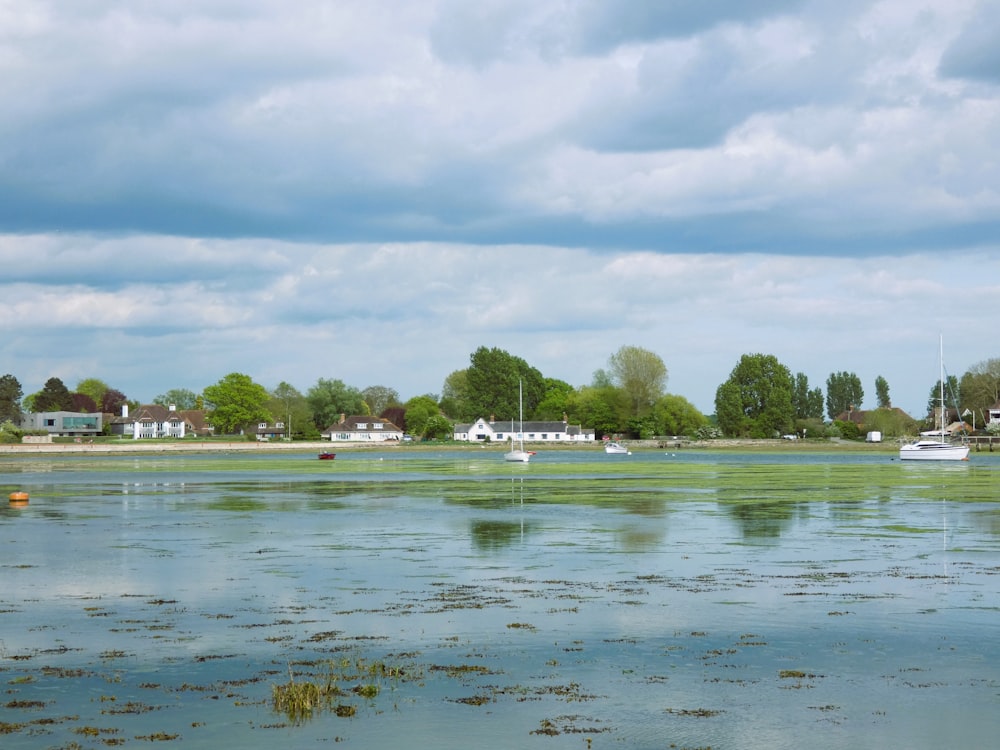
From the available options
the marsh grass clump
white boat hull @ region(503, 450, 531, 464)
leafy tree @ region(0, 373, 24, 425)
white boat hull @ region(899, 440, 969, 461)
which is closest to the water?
the marsh grass clump

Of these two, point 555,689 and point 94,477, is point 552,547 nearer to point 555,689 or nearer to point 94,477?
point 555,689

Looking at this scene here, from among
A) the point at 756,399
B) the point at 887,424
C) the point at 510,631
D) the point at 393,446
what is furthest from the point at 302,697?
the point at 887,424

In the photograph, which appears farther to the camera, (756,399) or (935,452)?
(756,399)

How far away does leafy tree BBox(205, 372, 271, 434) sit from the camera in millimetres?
193625

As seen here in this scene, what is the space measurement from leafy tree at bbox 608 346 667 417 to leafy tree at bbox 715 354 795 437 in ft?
36.3

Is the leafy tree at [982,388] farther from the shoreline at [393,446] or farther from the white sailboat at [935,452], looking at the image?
the white sailboat at [935,452]

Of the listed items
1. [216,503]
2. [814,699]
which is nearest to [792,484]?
[216,503]

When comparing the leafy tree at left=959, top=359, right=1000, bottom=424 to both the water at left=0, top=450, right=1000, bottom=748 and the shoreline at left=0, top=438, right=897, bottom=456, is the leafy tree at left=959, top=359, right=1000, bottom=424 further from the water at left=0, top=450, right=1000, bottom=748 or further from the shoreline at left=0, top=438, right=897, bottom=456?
the water at left=0, top=450, right=1000, bottom=748

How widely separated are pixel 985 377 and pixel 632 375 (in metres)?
57.2

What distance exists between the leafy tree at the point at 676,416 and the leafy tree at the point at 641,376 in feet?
6.60

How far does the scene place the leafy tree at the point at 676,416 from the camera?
Result: 18775cm

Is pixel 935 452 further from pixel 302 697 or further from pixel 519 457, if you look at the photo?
pixel 302 697

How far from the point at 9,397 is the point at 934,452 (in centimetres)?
13893

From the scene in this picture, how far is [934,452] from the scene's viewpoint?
11694 centimetres
